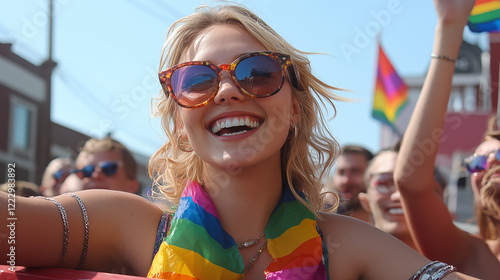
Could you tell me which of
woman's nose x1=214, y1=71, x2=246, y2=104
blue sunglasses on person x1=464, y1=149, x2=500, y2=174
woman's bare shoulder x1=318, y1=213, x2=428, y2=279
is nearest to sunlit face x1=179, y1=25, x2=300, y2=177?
woman's nose x1=214, y1=71, x2=246, y2=104

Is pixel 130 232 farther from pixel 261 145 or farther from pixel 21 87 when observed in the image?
pixel 21 87

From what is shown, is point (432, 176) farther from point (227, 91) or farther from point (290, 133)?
point (227, 91)

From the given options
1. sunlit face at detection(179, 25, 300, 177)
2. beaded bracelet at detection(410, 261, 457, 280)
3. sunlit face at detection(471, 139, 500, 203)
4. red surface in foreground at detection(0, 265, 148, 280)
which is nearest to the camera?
red surface in foreground at detection(0, 265, 148, 280)

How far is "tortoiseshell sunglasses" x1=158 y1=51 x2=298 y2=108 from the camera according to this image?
181cm

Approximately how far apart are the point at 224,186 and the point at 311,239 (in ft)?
1.22

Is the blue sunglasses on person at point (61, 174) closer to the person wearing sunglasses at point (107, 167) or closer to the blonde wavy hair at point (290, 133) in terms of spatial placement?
the person wearing sunglasses at point (107, 167)

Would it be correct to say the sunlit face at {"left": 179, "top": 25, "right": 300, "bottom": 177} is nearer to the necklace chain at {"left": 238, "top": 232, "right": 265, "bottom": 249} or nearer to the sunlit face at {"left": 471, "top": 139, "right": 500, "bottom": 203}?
the necklace chain at {"left": 238, "top": 232, "right": 265, "bottom": 249}

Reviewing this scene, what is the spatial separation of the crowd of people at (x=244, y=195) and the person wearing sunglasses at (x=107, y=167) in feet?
6.76

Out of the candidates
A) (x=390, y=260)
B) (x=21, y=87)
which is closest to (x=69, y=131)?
(x=21, y=87)

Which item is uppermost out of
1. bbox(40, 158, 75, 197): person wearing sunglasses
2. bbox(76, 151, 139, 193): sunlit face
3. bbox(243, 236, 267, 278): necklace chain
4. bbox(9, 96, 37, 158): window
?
bbox(243, 236, 267, 278): necklace chain

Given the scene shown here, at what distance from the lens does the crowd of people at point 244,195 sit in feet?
5.58

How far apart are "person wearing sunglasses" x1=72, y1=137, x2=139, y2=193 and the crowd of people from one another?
2060mm

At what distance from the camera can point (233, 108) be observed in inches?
72.0

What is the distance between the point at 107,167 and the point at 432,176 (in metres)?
2.88
